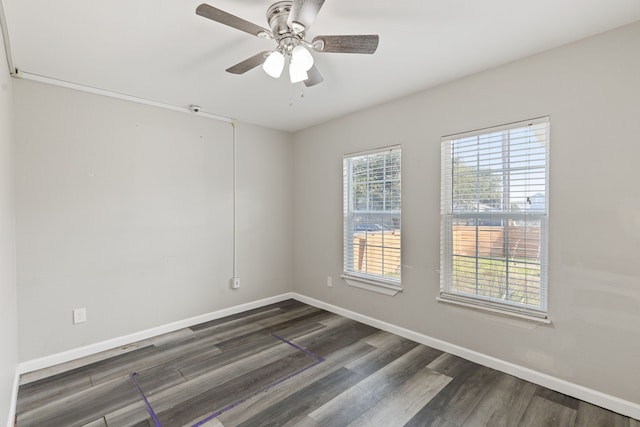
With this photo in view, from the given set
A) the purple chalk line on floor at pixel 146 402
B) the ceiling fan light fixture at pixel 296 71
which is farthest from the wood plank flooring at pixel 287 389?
the ceiling fan light fixture at pixel 296 71

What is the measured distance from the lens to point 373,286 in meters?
3.45

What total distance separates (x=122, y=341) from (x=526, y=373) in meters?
3.55

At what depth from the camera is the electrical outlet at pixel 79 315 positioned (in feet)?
9.01

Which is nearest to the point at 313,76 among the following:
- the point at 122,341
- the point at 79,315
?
the point at 79,315

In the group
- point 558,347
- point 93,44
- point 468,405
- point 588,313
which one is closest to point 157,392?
point 468,405

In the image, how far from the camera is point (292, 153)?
4484mm

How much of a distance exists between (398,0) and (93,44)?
203 centimetres

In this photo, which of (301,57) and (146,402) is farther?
(146,402)

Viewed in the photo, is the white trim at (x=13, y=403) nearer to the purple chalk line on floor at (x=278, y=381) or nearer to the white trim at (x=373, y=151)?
the purple chalk line on floor at (x=278, y=381)

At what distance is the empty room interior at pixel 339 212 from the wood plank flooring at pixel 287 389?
0.06ft

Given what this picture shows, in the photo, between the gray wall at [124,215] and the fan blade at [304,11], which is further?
the gray wall at [124,215]

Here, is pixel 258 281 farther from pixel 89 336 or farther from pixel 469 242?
pixel 469 242

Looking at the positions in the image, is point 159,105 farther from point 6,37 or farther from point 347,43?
point 347,43

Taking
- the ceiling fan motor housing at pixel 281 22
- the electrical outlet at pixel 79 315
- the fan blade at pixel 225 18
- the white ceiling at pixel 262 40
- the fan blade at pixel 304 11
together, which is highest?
the white ceiling at pixel 262 40
